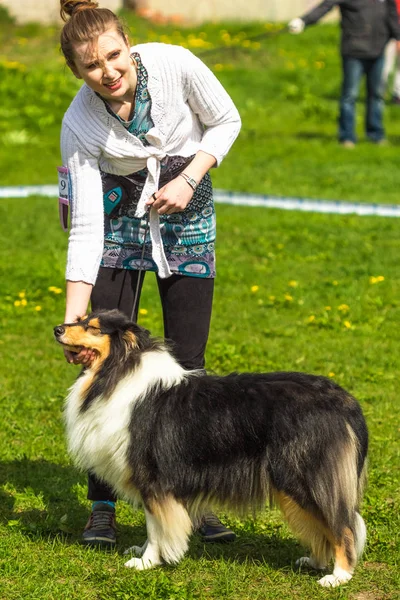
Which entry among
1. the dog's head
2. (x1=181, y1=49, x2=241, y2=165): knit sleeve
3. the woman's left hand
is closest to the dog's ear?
the dog's head

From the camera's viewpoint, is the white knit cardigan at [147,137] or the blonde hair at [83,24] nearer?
the blonde hair at [83,24]

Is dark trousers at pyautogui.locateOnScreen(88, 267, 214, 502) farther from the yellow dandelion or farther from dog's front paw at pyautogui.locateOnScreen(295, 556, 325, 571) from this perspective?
the yellow dandelion

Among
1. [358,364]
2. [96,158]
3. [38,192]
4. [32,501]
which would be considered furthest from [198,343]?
[38,192]

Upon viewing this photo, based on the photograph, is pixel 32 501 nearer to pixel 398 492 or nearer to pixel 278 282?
pixel 398 492

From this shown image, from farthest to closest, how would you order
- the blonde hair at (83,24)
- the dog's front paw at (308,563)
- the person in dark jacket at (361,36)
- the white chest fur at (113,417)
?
the person in dark jacket at (361,36) < the dog's front paw at (308,563) < the white chest fur at (113,417) < the blonde hair at (83,24)

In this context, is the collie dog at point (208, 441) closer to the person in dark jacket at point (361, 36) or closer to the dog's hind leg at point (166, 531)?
the dog's hind leg at point (166, 531)

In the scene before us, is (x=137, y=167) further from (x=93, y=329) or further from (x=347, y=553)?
(x=347, y=553)

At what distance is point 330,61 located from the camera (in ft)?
58.2

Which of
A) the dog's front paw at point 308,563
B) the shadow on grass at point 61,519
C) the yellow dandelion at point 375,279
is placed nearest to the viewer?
the dog's front paw at point 308,563

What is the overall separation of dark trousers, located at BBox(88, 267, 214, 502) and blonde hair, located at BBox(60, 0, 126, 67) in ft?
3.27

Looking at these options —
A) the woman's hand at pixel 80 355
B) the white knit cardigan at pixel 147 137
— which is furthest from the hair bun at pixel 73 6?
the woman's hand at pixel 80 355

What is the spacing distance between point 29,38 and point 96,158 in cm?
1483

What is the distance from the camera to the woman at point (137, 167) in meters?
3.91

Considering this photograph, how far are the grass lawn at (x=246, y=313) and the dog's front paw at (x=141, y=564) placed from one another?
5cm
